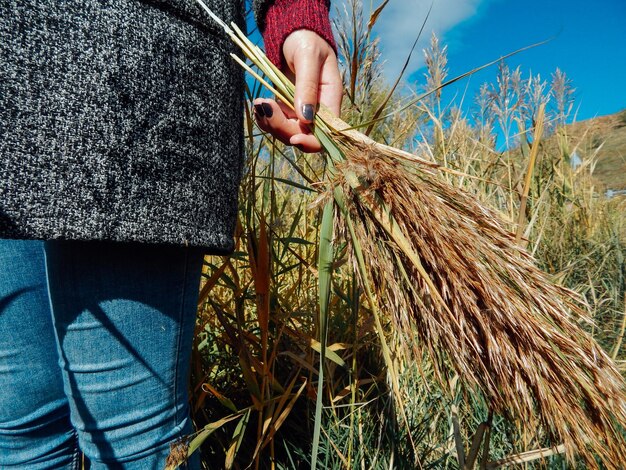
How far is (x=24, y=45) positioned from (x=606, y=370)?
0.86 meters

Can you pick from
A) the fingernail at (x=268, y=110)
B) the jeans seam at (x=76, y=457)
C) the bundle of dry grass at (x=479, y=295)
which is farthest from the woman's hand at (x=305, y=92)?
the jeans seam at (x=76, y=457)

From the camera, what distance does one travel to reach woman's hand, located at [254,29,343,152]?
30.3 inches

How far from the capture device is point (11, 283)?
0.82 m

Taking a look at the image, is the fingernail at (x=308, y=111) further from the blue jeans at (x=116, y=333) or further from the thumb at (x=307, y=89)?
the blue jeans at (x=116, y=333)

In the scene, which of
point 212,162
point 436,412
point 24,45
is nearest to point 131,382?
point 212,162

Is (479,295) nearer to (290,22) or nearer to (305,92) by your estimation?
(305,92)

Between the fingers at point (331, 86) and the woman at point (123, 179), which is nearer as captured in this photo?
the woman at point (123, 179)

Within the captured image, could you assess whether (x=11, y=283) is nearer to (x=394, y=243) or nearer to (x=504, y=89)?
(x=394, y=243)

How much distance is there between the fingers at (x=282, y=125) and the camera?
2.67ft

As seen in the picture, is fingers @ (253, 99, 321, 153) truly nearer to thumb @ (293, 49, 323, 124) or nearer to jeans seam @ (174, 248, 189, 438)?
thumb @ (293, 49, 323, 124)

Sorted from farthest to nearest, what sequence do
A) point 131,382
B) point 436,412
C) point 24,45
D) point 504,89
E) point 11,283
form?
point 504,89 < point 436,412 < point 11,283 < point 131,382 < point 24,45

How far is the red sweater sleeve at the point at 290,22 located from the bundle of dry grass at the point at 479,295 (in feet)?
0.88

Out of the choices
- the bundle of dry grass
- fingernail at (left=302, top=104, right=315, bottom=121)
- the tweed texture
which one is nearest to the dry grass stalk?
the bundle of dry grass

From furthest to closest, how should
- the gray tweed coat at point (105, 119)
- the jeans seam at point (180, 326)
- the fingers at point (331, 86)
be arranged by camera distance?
the fingers at point (331, 86)
the jeans seam at point (180, 326)
the gray tweed coat at point (105, 119)
